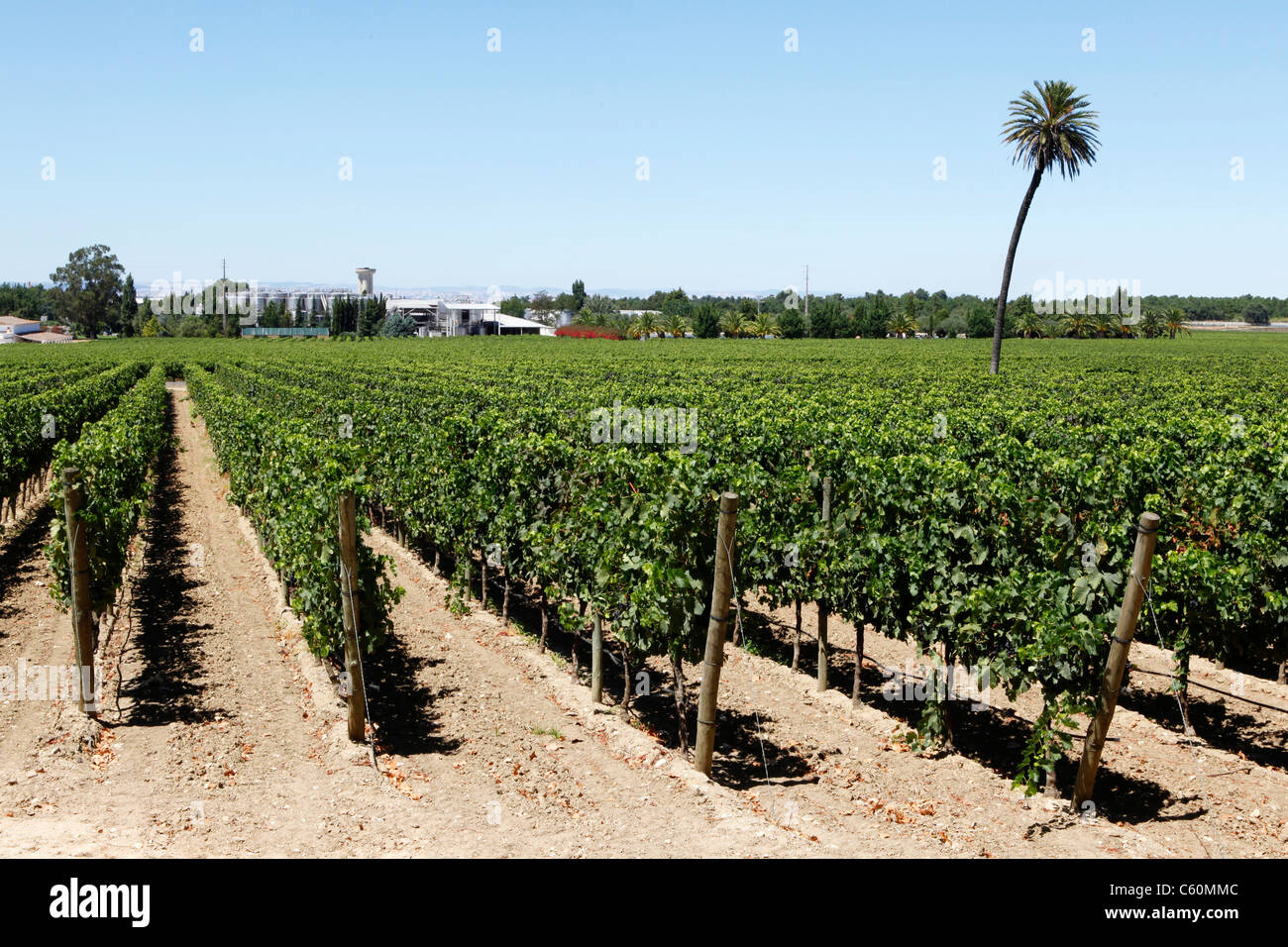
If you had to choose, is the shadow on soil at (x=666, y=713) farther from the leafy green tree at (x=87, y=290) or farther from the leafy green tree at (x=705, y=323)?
the leafy green tree at (x=87, y=290)

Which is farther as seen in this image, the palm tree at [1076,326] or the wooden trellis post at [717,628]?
the palm tree at [1076,326]

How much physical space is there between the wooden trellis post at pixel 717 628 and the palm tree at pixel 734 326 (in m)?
105

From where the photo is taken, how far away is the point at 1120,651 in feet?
20.2

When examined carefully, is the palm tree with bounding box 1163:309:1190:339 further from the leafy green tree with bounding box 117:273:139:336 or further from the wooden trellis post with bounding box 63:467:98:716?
the leafy green tree with bounding box 117:273:139:336

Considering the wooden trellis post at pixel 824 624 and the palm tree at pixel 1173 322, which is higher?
the palm tree at pixel 1173 322

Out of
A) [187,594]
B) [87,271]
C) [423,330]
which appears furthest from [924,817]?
[87,271]

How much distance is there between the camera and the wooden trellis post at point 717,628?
21.9 feet

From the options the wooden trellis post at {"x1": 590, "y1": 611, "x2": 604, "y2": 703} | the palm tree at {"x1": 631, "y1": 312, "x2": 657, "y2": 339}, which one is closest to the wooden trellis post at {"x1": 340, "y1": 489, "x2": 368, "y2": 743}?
the wooden trellis post at {"x1": 590, "y1": 611, "x2": 604, "y2": 703}

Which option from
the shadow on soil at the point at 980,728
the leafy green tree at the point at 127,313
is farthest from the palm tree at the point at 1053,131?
the leafy green tree at the point at 127,313

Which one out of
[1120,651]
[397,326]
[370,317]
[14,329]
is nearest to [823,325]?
[397,326]

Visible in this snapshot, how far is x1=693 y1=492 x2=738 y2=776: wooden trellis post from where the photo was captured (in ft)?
21.9
